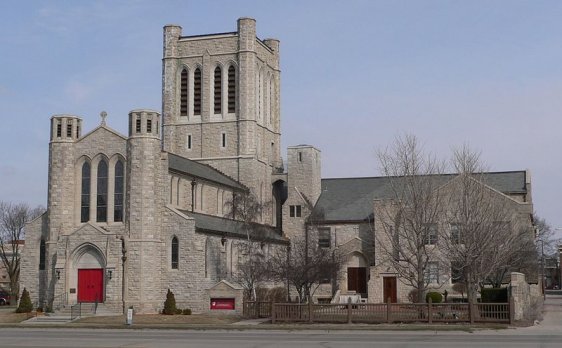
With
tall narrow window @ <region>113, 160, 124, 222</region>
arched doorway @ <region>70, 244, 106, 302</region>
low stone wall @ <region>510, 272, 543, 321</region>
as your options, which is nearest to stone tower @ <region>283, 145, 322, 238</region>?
tall narrow window @ <region>113, 160, 124, 222</region>

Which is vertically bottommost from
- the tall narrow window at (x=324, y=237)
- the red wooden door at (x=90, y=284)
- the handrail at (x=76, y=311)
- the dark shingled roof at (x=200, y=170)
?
the handrail at (x=76, y=311)

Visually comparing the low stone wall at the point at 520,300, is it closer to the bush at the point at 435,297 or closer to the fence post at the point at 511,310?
the fence post at the point at 511,310

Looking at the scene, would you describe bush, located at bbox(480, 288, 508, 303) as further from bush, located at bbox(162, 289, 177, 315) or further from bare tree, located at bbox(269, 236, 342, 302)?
bush, located at bbox(162, 289, 177, 315)

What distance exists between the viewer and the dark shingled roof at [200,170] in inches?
2090

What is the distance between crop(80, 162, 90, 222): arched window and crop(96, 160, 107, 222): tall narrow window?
2.38 feet

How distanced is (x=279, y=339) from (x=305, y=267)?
1978 cm

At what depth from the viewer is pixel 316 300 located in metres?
60.8

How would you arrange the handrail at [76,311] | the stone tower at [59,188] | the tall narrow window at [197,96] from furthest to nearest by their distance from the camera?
the tall narrow window at [197,96] → the stone tower at [59,188] → the handrail at [76,311]

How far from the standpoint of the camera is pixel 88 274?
4588cm

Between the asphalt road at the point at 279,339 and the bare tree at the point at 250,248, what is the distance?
14.5 m

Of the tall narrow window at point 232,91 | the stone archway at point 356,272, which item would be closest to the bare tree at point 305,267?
the stone archway at point 356,272

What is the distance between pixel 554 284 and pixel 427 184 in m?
144

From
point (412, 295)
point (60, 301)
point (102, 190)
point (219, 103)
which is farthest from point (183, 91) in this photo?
point (412, 295)

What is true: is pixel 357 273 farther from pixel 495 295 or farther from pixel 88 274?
pixel 88 274
